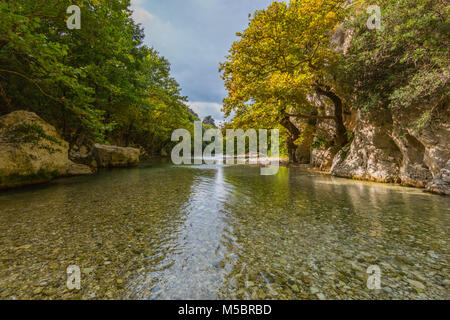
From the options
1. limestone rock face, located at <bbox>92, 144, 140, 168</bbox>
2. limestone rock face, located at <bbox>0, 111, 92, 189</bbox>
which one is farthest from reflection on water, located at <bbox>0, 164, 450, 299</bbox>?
limestone rock face, located at <bbox>92, 144, 140, 168</bbox>

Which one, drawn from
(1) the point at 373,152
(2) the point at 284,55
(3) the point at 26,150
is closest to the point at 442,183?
(1) the point at 373,152

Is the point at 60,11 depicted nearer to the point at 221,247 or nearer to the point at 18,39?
the point at 18,39

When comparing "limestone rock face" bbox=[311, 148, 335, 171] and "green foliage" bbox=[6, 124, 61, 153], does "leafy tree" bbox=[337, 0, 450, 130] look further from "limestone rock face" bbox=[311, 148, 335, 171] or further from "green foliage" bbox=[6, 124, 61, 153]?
"green foliage" bbox=[6, 124, 61, 153]

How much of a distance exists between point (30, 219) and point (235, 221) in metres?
5.12

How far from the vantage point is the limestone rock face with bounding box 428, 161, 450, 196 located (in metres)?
6.67

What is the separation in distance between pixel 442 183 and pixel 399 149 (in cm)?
343

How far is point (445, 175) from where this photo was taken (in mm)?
6891

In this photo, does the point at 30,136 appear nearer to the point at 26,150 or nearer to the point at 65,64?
the point at 26,150

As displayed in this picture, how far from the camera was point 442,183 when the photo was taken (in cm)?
679

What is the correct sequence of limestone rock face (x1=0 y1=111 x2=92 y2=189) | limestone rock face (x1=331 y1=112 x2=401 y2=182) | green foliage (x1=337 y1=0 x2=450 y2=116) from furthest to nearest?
limestone rock face (x1=331 y1=112 x2=401 y2=182)
limestone rock face (x1=0 y1=111 x2=92 y2=189)
green foliage (x1=337 y1=0 x2=450 y2=116)

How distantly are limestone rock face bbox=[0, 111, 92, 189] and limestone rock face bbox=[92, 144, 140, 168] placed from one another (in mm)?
7136

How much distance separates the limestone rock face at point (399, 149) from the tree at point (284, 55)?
3759 millimetres

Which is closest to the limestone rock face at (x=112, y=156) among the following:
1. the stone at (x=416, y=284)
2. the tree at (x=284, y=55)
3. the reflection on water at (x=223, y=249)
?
the reflection on water at (x=223, y=249)

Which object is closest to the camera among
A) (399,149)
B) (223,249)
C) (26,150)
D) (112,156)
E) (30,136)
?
(223,249)
